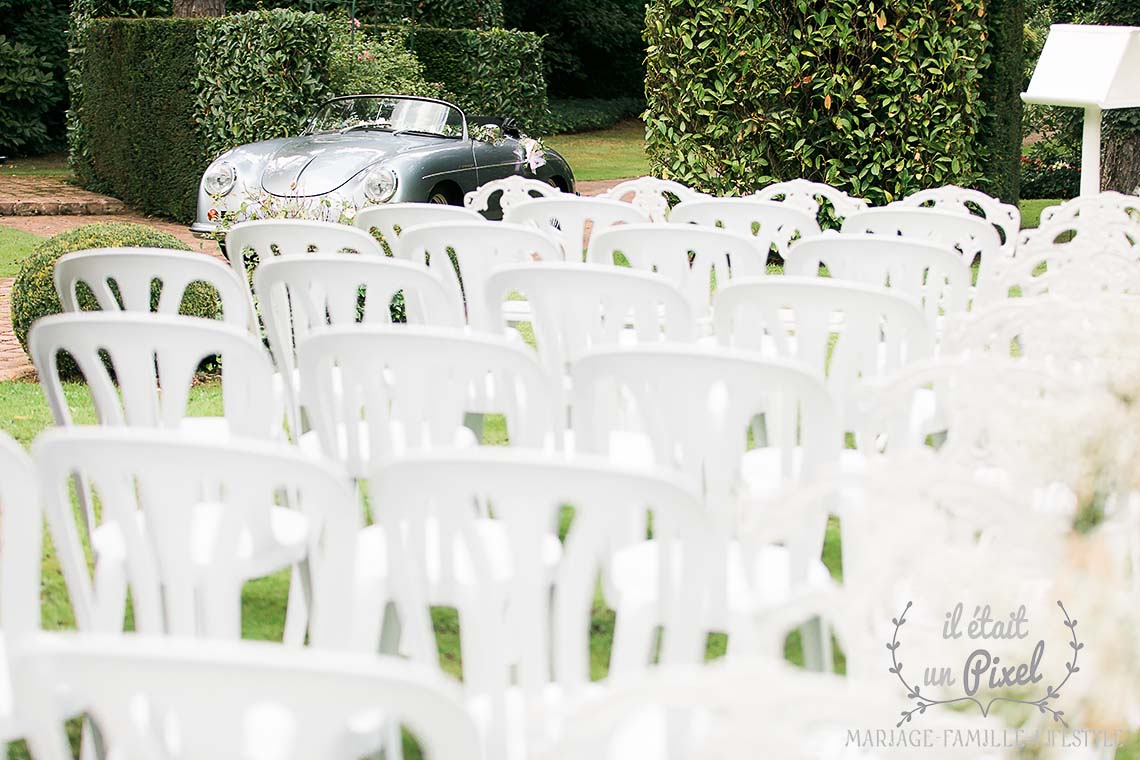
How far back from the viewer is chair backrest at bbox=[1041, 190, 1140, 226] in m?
5.18

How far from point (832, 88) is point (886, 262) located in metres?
6.11

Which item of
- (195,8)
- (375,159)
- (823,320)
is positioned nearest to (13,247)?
(195,8)

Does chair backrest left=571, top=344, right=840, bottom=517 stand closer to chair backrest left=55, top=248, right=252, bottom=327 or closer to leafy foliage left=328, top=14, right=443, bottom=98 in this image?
chair backrest left=55, top=248, right=252, bottom=327

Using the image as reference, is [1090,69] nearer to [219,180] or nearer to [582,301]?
[582,301]

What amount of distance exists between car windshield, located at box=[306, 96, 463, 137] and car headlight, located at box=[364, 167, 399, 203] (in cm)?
146

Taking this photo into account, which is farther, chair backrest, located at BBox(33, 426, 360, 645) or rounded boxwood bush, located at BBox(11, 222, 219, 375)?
rounded boxwood bush, located at BBox(11, 222, 219, 375)

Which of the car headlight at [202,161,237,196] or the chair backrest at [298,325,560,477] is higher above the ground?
the chair backrest at [298,325,560,477]

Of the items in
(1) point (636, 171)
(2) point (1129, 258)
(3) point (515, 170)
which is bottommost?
(1) point (636, 171)

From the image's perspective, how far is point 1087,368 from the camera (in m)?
2.81

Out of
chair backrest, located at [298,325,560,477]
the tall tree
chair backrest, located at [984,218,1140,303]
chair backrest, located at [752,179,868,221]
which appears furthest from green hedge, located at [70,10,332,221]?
chair backrest, located at [298,325,560,477]

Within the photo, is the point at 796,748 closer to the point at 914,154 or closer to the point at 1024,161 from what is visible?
the point at 914,154

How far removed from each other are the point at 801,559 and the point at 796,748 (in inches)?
57.0

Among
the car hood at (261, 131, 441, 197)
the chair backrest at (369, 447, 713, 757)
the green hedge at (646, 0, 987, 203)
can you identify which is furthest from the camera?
the car hood at (261, 131, 441, 197)

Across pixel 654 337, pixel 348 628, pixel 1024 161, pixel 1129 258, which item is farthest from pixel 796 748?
pixel 1024 161
